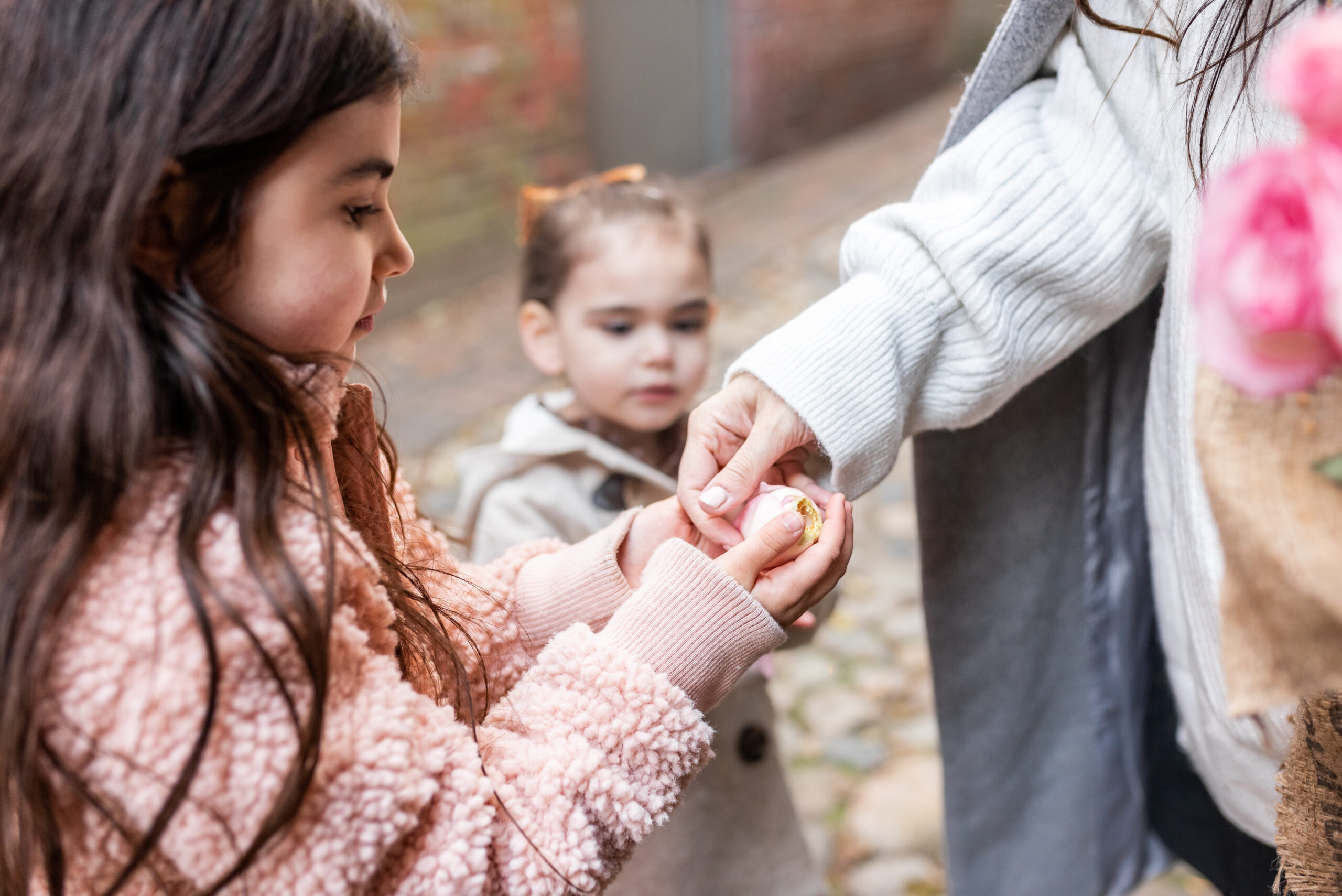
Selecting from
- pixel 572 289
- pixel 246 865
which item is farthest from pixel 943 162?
pixel 246 865

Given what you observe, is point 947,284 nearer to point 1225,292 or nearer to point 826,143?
point 1225,292

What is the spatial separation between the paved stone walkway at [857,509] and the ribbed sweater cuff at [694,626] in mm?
561

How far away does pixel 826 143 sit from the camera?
8.27 m

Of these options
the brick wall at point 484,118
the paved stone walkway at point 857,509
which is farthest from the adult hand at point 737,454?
the brick wall at point 484,118

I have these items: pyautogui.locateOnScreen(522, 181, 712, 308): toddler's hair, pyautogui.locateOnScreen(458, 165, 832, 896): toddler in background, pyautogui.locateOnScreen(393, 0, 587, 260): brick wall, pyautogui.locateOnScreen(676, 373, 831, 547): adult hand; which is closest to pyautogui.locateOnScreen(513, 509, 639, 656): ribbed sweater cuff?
pyautogui.locateOnScreen(676, 373, 831, 547): adult hand

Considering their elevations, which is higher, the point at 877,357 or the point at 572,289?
the point at 572,289

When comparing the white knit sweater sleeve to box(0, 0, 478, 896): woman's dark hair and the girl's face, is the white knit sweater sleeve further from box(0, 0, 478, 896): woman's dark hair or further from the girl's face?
box(0, 0, 478, 896): woman's dark hair

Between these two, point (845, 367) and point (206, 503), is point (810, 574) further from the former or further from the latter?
point (206, 503)

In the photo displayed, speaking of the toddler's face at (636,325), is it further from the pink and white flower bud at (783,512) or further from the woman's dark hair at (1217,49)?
the woman's dark hair at (1217,49)

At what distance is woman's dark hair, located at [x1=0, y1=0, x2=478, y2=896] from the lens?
31.0 inches

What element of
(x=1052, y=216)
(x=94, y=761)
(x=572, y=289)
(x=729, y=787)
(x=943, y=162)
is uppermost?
(x=572, y=289)

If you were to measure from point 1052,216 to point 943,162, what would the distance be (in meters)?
0.17

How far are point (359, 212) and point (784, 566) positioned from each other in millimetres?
580

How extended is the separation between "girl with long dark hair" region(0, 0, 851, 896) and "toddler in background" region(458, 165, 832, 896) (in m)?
0.76
